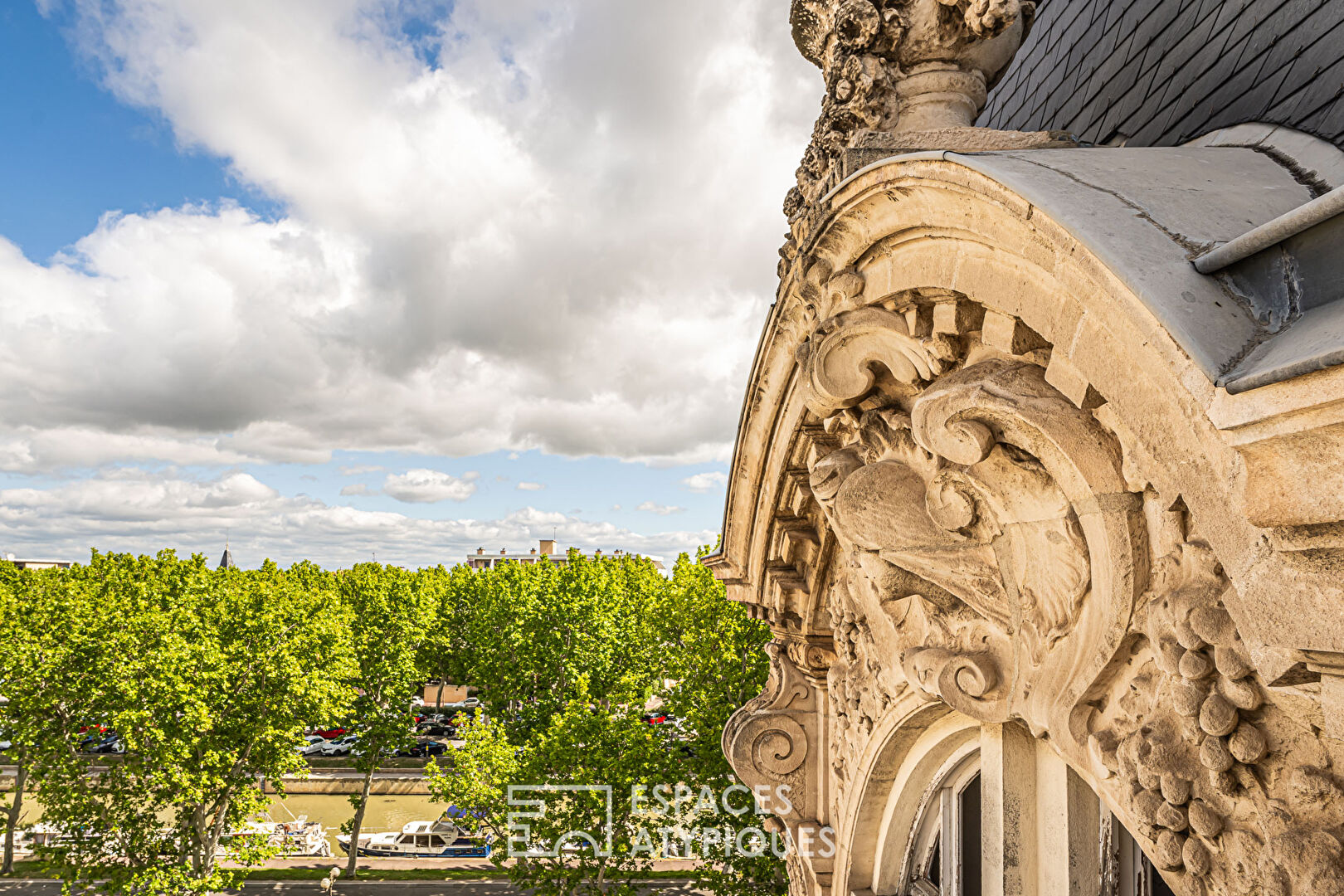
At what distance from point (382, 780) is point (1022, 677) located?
112 feet

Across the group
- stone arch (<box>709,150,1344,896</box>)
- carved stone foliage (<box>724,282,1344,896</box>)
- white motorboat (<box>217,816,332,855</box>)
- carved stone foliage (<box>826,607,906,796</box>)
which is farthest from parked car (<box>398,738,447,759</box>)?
stone arch (<box>709,150,1344,896</box>)

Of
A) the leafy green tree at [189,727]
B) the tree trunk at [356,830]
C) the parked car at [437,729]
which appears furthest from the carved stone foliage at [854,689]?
the parked car at [437,729]

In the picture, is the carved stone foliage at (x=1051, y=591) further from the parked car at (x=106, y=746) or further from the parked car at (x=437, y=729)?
the parked car at (x=437, y=729)

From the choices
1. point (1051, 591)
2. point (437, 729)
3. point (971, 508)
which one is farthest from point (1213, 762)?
point (437, 729)

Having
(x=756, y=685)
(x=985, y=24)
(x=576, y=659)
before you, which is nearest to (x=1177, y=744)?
(x=985, y=24)

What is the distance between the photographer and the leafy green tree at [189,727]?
668 inches

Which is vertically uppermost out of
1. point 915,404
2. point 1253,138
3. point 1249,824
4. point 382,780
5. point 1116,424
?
point 1253,138

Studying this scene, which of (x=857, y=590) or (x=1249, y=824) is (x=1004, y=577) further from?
(x=857, y=590)

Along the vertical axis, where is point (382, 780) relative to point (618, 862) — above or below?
below

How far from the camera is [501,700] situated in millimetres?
27938

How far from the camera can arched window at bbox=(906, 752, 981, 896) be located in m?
5.00

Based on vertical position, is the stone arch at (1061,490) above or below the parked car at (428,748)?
above

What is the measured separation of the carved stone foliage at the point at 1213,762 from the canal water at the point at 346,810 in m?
30.7

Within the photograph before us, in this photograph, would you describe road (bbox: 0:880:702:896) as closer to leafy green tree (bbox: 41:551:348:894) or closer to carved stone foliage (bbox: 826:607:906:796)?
leafy green tree (bbox: 41:551:348:894)
